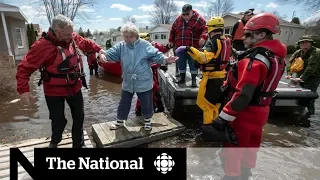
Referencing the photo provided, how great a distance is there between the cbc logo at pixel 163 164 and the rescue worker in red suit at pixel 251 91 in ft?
1.74

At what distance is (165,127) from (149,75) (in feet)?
3.88

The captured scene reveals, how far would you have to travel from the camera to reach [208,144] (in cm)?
431

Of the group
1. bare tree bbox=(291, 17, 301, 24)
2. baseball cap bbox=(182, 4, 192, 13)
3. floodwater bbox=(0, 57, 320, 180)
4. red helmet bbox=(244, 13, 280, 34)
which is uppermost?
bare tree bbox=(291, 17, 301, 24)

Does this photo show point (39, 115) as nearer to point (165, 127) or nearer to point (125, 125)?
point (125, 125)

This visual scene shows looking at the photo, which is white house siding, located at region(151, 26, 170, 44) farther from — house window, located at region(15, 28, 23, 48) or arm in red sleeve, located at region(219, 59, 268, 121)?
arm in red sleeve, located at region(219, 59, 268, 121)

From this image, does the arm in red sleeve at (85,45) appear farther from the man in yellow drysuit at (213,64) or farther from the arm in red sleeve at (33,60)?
the man in yellow drysuit at (213,64)

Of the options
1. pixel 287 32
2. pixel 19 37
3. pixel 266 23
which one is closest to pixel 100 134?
pixel 266 23

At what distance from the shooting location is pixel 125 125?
4516mm

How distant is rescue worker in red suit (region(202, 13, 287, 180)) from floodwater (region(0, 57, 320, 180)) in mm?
708

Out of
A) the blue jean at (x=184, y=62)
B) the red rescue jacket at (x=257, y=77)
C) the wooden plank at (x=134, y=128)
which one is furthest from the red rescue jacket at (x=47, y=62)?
the blue jean at (x=184, y=62)

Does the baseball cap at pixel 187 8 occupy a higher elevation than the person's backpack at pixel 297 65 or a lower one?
higher

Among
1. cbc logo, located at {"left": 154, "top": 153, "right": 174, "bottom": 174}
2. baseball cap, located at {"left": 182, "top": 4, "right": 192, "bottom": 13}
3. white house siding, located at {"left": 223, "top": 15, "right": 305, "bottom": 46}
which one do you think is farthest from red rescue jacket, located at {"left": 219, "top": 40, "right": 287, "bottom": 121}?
white house siding, located at {"left": 223, "top": 15, "right": 305, "bottom": 46}

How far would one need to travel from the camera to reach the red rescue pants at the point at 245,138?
2545mm

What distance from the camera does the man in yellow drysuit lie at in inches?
153
